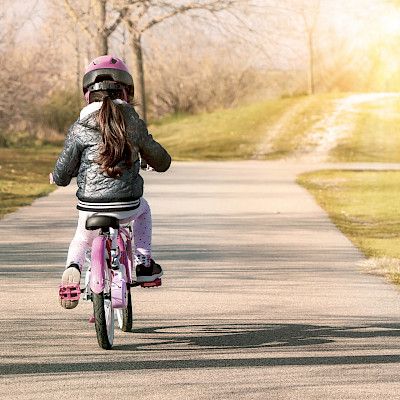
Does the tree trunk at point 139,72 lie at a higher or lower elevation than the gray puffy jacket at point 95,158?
lower

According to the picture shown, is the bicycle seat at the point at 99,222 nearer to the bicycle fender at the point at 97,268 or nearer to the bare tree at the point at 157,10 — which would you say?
the bicycle fender at the point at 97,268

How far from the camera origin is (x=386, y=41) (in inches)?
3324

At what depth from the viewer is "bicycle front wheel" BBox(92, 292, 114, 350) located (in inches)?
306

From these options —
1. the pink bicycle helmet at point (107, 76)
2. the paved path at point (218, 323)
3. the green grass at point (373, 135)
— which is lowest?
the green grass at point (373, 135)

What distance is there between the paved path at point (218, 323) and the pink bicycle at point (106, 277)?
8.1 inches

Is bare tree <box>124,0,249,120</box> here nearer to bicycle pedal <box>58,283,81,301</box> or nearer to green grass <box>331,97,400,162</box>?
green grass <box>331,97,400,162</box>

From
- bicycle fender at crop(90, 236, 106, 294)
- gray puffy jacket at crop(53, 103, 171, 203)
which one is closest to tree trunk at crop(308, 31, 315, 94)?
gray puffy jacket at crop(53, 103, 171, 203)

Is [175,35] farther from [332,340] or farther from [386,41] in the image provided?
[386,41]

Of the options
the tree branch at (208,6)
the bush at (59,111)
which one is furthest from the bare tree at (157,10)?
the bush at (59,111)

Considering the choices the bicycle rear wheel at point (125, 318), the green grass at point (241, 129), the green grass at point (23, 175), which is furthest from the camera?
the green grass at point (241, 129)

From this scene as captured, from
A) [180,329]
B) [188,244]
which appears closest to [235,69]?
[188,244]

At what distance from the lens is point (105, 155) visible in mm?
7910

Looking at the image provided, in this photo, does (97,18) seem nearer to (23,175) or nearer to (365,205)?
(23,175)

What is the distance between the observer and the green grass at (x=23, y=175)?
855 inches
